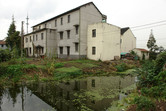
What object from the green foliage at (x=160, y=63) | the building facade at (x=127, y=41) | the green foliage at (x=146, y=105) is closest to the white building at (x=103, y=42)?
the building facade at (x=127, y=41)

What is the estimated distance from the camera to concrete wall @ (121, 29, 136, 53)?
30.4 meters

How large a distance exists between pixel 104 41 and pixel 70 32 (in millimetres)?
7466

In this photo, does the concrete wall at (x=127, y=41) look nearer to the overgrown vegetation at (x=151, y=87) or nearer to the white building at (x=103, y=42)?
the white building at (x=103, y=42)

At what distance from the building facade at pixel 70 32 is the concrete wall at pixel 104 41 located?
1.30 meters

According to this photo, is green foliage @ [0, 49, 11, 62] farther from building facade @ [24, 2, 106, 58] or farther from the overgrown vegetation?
the overgrown vegetation

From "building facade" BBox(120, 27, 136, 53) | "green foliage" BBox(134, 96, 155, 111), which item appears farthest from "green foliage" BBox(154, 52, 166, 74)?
"building facade" BBox(120, 27, 136, 53)

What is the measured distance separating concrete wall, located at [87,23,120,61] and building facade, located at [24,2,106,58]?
130cm

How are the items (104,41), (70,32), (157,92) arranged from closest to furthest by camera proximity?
(157,92) → (104,41) → (70,32)

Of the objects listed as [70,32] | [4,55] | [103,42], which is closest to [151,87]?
[4,55]

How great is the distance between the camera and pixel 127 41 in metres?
31.8

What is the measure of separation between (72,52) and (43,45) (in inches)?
329

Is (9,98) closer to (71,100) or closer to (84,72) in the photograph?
(71,100)

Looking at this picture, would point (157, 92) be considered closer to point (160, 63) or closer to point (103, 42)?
point (160, 63)

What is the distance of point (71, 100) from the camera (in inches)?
215
